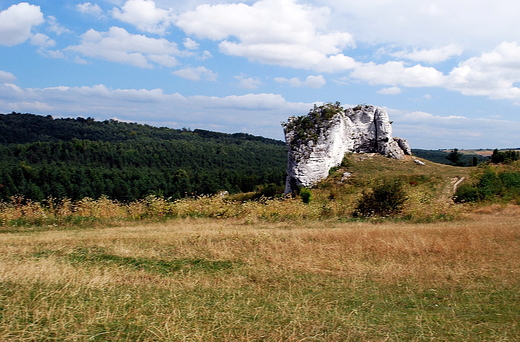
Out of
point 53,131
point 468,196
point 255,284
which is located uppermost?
point 53,131

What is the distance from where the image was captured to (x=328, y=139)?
34406 millimetres

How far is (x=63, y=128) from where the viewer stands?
155250 millimetres

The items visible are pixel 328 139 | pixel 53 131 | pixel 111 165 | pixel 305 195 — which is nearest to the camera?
pixel 305 195

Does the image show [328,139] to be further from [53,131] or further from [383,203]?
[53,131]

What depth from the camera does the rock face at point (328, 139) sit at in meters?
33.8

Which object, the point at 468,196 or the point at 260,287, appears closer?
the point at 260,287

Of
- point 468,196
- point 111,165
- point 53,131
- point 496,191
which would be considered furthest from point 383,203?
point 53,131

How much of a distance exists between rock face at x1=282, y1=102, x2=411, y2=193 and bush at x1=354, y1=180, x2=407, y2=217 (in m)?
17.7

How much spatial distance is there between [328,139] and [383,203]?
63.0ft

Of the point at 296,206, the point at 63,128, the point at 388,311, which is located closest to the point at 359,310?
the point at 388,311

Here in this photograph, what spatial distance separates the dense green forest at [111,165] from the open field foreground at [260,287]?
44723 millimetres

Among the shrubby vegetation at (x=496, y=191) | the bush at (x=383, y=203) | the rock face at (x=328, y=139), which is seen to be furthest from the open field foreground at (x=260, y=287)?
the rock face at (x=328, y=139)

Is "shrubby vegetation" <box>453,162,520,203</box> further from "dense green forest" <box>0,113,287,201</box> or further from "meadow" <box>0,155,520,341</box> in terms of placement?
"dense green forest" <box>0,113,287,201</box>

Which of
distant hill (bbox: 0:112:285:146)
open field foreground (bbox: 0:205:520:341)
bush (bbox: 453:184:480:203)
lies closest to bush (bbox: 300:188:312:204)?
bush (bbox: 453:184:480:203)
